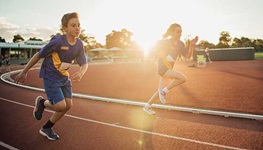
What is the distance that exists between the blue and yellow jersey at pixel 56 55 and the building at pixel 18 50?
42.7 meters

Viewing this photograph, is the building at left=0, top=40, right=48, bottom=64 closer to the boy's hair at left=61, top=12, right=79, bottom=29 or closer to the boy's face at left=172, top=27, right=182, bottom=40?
the boy's face at left=172, top=27, right=182, bottom=40

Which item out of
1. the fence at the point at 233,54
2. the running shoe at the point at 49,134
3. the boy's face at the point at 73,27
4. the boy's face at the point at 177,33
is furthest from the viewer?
the fence at the point at 233,54

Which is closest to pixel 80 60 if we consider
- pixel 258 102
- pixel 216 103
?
pixel 216 103

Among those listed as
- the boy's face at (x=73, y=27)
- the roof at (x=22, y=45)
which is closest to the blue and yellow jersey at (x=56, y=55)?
the boy's face at (x=73, y=27)

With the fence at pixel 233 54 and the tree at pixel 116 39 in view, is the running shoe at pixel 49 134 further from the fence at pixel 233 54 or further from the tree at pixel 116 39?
the tree at pixel 116 39

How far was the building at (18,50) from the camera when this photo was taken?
42.9 metres

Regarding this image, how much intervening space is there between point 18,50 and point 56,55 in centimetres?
4861

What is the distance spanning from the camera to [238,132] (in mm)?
4270

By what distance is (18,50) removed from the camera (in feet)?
155

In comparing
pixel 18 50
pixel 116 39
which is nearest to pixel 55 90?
pixel 18 50

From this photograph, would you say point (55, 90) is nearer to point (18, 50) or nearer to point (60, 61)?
point (60, 61)

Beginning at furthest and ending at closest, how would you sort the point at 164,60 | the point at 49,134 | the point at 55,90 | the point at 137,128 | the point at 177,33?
1. the point at 164,60
2. the point at 177,33
3. the point at 137,128
4. the point at 49,134
5. the point at 55,90

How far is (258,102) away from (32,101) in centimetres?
707

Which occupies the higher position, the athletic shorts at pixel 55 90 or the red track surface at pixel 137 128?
the athletic shorts at pixel 55 90
